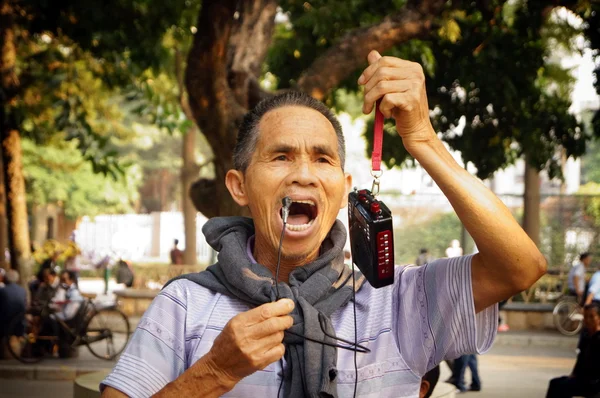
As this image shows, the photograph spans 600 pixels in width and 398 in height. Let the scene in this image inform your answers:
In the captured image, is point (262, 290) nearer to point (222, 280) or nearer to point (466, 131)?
point (222, 280)

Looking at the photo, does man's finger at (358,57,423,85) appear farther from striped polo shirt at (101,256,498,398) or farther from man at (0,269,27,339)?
man at (0,269,27,339)

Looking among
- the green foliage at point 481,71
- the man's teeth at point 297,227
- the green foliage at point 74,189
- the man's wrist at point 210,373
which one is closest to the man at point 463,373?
the green foliage at point 481,71

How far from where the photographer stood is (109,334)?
600 inches

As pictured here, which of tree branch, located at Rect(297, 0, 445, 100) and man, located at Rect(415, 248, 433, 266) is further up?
tree branch, located at Rect(297, 0, 445, 100)

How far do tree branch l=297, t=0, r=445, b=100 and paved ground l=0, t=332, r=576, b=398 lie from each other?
5.70m

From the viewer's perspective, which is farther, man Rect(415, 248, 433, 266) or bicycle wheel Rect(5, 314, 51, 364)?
man Rect(415, 248, 433, 266)

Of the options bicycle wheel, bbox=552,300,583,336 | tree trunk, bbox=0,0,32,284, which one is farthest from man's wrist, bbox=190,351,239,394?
bicycle wheel, bbox=552,300,583,336

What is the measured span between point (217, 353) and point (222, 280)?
363 millimetres

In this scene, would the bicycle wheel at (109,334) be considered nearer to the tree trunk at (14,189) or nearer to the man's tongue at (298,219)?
the tree trunk at (14,189)

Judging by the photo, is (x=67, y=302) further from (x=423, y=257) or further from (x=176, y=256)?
(x=176, y=256)

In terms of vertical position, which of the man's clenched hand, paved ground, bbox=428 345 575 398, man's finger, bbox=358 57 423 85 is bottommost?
paved ground, bbox=428 345 575 398

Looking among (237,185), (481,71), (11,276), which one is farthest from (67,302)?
(237,185)

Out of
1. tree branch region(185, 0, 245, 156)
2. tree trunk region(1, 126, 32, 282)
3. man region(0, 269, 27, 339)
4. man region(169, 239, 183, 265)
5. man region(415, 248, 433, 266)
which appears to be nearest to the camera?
tree branch region(185, 0, 245, 156)

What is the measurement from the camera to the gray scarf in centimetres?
246
